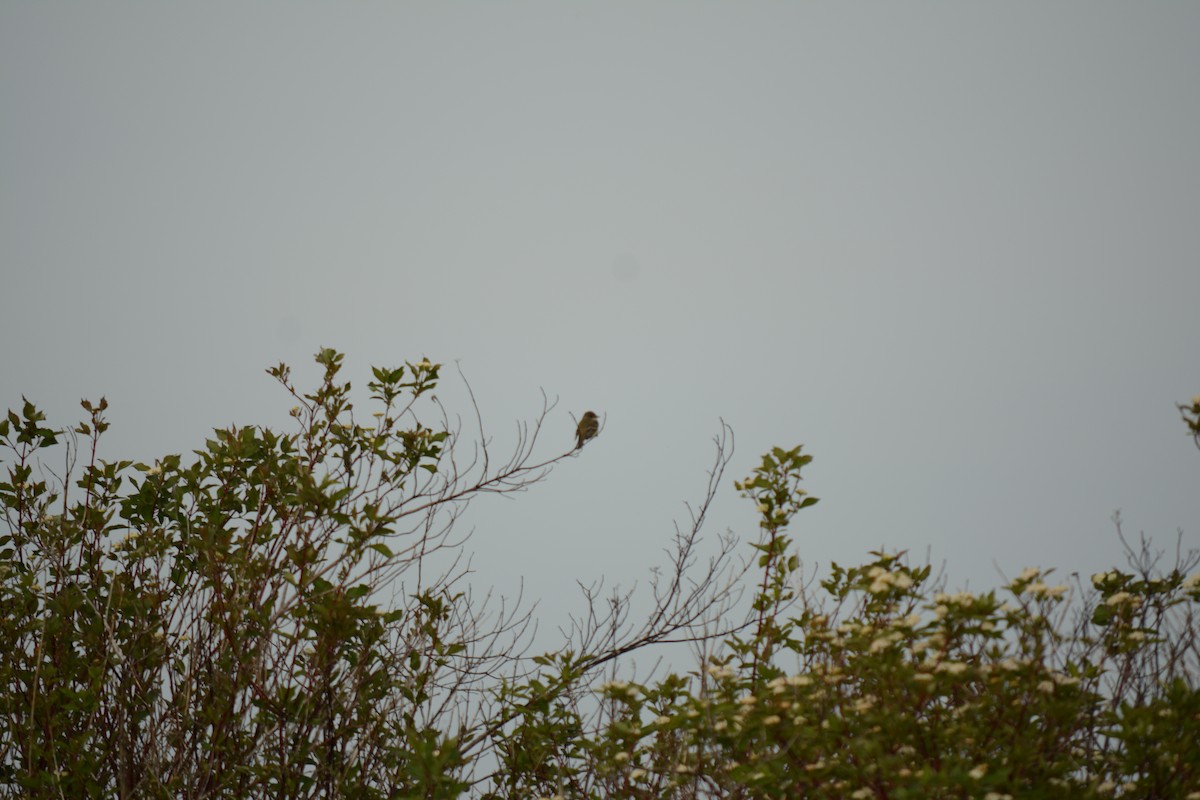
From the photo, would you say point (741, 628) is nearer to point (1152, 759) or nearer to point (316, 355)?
point (1152, 759)

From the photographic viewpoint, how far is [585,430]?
14.5 feet

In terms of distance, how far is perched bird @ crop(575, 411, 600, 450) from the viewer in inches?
173

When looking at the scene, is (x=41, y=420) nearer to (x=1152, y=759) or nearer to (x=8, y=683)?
(x=8, y=683)

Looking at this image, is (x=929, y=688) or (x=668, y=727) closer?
(x=929, y=688)

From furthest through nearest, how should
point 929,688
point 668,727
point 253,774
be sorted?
point 253,774
point 668,727
point 929,688

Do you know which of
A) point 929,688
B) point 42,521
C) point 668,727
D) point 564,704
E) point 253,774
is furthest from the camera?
point 42,521

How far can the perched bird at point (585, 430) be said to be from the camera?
4.40 m

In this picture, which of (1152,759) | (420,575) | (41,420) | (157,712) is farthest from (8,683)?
(1152,759)

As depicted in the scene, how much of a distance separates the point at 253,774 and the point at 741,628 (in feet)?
7.63

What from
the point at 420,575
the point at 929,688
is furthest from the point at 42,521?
the point at 929,688

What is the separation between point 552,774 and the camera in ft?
12.5

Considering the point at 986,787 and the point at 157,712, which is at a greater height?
the point at 157,712

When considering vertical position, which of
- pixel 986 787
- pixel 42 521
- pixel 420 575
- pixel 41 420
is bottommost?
pixel 986 787

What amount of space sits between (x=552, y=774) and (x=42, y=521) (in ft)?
9.49
